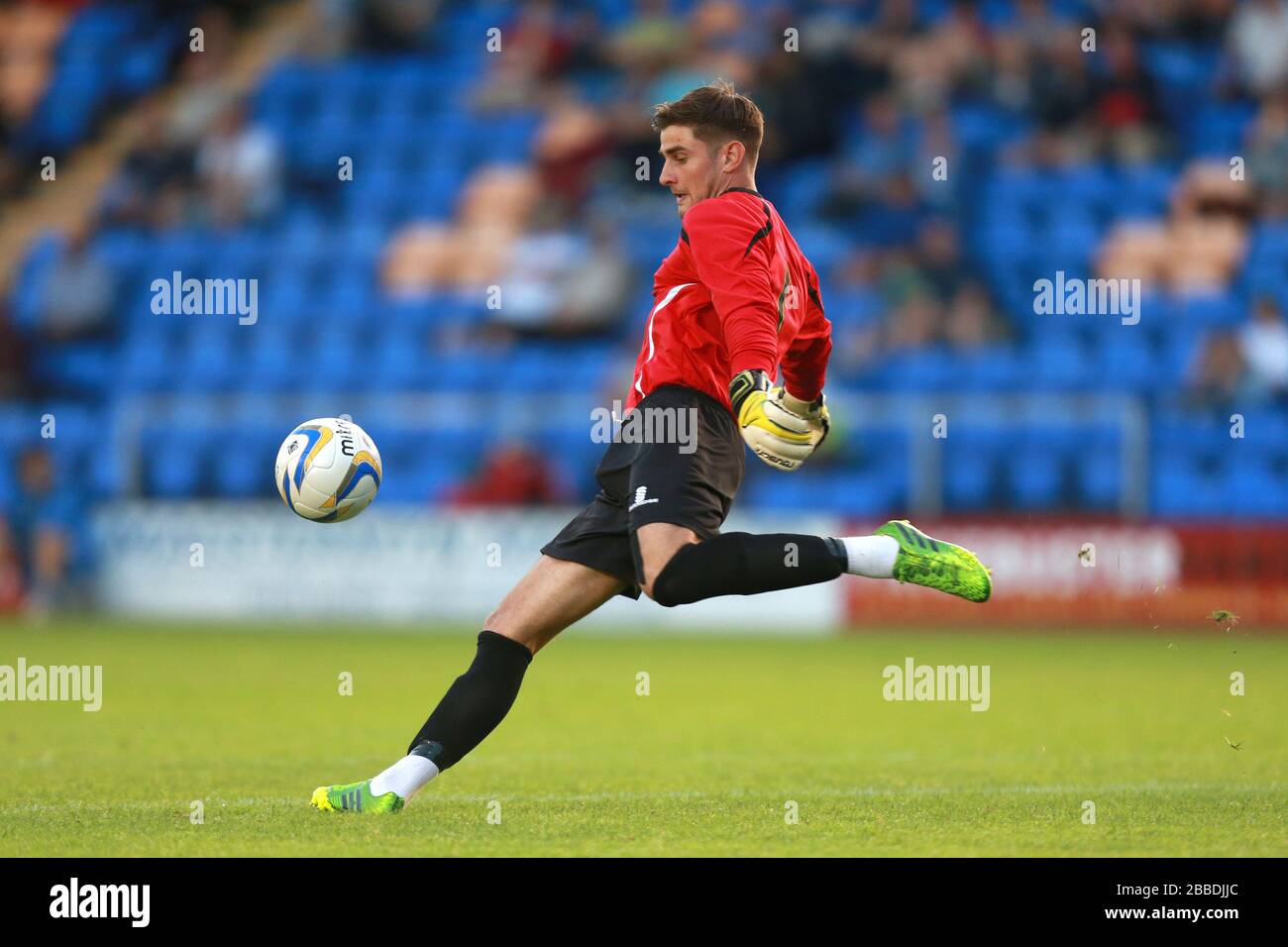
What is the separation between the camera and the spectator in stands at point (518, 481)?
16.9m

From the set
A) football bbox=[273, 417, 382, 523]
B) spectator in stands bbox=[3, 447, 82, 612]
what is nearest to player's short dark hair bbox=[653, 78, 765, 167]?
football bbox=[273, 417, 382, 523]

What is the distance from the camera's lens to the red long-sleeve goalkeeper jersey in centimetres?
564

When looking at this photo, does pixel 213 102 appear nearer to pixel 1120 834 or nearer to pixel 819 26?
pixel 819 26

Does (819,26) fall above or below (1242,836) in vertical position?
above

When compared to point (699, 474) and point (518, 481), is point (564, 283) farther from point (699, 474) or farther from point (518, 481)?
point (699, 474)

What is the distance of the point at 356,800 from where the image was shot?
614 cm

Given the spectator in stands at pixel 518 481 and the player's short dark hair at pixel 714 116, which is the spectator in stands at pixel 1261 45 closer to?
the spectator in stands at pixel 518 481

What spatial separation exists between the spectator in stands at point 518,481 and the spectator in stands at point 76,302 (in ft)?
19.6

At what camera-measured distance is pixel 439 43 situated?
23.3 meters

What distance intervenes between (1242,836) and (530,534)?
11267 millimetres

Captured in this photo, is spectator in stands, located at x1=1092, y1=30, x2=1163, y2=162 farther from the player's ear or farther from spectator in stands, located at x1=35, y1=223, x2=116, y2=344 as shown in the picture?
the player's ear

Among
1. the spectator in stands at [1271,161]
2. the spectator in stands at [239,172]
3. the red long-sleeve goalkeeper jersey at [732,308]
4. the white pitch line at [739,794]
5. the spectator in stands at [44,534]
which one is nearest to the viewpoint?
the red long-sleeve goalkeeper jersey at [732,308]

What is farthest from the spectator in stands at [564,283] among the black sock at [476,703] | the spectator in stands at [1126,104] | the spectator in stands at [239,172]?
the black sock at [476,703]
